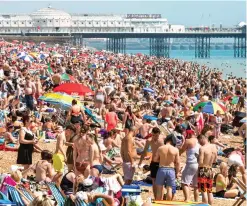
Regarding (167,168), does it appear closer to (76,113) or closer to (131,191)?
(131,191)

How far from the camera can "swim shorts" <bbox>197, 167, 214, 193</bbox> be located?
8.22 meters

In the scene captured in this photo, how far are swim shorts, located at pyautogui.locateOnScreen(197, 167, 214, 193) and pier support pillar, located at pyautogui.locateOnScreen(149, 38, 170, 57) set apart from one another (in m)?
96.3

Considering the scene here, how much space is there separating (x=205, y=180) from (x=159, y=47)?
321ft

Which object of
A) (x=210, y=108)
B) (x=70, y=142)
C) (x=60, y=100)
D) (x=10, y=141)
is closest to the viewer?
(x=70, y=142)

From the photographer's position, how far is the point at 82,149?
27.9 feet

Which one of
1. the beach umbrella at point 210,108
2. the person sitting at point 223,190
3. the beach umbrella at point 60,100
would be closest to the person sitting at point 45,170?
the person sitting at point 223,190

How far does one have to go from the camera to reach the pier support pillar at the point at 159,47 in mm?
105062

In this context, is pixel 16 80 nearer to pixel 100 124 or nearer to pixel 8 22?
pixel 100 124

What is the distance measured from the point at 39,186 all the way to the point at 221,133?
8431 millimetres

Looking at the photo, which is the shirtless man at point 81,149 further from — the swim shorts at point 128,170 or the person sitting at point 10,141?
the person sitting at point 10,141

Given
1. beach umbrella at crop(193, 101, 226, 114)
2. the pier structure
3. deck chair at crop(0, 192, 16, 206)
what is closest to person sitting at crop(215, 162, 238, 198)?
deck chair at crop(0, 192, 16, 206)

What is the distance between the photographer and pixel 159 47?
106m

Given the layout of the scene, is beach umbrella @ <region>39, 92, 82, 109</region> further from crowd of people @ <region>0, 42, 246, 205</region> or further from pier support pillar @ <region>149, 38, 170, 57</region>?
pier support pillar @ <region>149, 38, 170, 57</region>

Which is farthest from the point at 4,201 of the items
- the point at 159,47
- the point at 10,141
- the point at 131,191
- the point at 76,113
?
the point at 159,47
